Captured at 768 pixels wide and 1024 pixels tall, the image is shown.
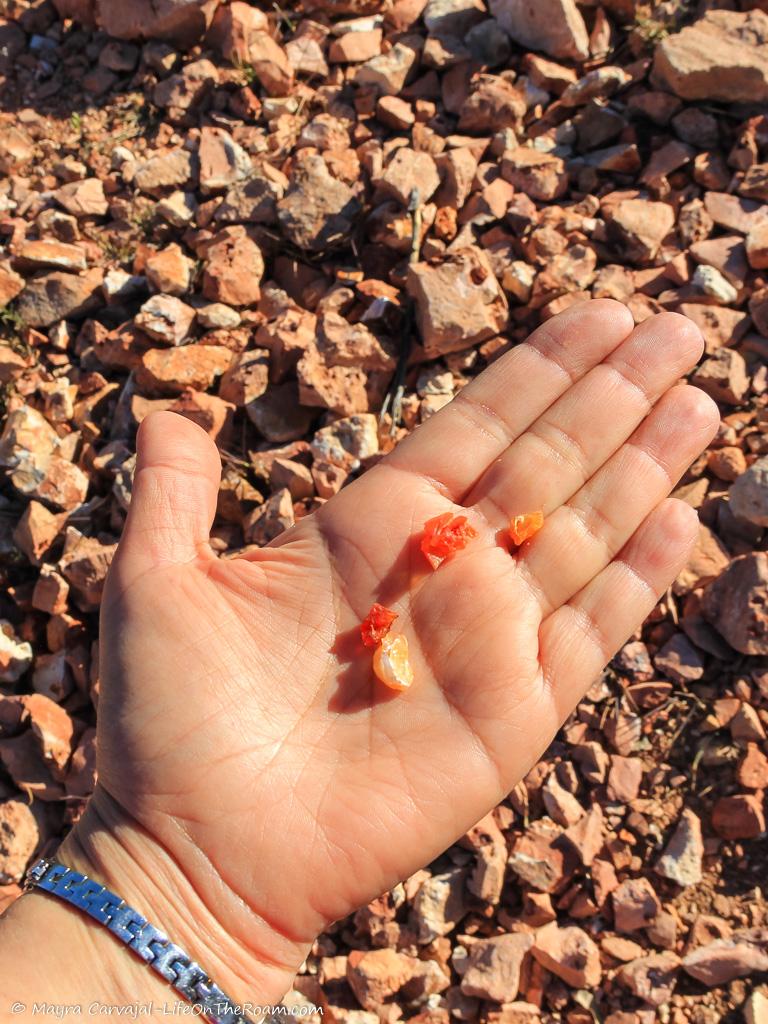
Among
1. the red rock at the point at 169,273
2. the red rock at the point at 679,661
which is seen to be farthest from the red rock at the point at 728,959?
the red rock at the point at 169,273

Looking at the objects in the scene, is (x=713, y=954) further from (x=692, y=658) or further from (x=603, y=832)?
(x=692, y=658)

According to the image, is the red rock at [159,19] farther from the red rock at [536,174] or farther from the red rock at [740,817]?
the red rock at [740,817]

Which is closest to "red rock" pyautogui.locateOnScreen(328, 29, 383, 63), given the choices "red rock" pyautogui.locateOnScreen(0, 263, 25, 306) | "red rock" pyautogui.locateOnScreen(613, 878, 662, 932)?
"red rock" pyautogui.locateOnScreen(0, 263, 25, 306)

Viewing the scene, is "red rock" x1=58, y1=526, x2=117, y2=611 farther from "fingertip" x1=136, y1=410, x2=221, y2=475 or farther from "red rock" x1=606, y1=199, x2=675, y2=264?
"red rock" x1=606, y1=199, x2=675, y2=264

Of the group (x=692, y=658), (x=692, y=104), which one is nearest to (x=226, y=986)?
(x=692, y=658)

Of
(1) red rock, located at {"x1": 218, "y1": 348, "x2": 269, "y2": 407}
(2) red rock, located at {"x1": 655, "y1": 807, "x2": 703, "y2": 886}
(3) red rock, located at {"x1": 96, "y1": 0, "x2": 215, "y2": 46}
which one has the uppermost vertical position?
(3) red rock, located at {"x1": 96, "y1": 0, "x2": 215, "y2": 46}
